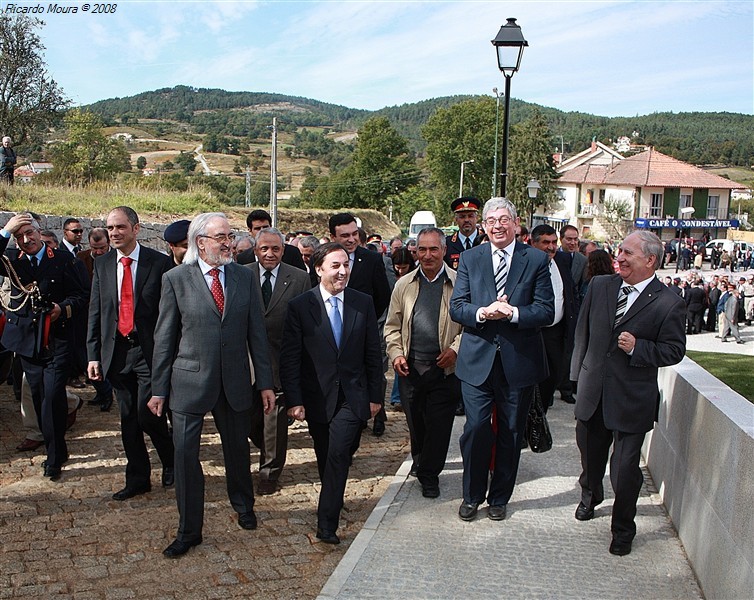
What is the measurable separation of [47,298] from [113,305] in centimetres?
118

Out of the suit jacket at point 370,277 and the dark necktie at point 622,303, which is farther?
the suit jacket at point 370,277

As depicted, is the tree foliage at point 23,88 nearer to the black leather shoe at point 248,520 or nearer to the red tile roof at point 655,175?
the black leather shoe at point 248,520

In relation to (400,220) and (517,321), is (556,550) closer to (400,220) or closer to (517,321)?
(517,321)

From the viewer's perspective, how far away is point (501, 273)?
5.05m

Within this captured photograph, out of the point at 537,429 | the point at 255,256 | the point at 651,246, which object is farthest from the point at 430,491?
the point at 255,256

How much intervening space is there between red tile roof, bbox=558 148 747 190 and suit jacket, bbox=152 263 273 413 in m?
73.6

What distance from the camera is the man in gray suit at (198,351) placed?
15.0 ft

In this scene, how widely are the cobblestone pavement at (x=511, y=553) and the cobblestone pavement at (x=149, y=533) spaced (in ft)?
0.82

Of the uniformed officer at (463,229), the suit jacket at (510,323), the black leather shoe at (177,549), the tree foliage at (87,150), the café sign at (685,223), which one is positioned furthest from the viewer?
the café sign at (685,223)

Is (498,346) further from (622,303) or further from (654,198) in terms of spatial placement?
(654,198)

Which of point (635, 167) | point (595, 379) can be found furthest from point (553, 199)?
point (595, 379)

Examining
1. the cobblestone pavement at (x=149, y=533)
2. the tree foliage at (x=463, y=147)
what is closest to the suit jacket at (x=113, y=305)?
the cobblestone pavement at (x=149, y=533)

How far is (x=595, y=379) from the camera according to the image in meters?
4.76

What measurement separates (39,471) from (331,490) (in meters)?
2.72
